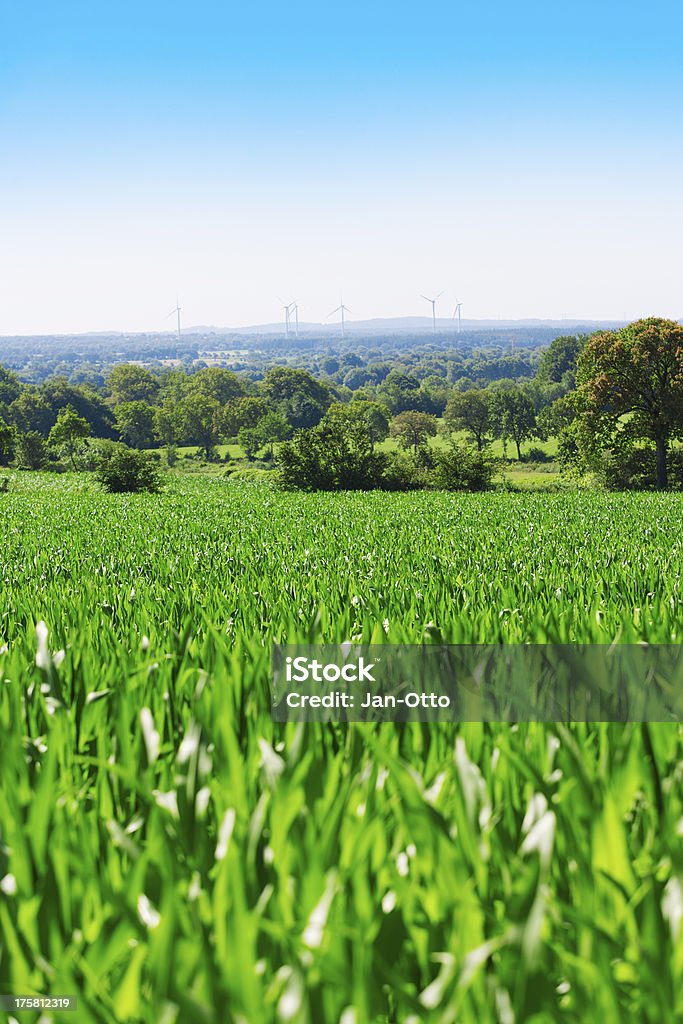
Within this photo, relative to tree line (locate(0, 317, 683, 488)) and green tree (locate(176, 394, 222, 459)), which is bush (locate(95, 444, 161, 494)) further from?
green tree (locate(176, 394, 222, 459))

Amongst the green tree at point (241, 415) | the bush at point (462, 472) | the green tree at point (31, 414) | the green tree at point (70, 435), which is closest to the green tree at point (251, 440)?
the green tree at point (241, 415)

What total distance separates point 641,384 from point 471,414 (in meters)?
71.8

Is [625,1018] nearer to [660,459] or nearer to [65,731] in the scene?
[65,731]

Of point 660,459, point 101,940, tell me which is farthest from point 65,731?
point 660,459

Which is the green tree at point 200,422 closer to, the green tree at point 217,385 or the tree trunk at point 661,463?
the green tree at point 217,385

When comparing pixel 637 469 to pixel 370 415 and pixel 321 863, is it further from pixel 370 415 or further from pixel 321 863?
pixel 370 415

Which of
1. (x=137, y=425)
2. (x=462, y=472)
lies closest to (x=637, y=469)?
(x=462, y=472)

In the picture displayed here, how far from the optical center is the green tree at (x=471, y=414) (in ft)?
363

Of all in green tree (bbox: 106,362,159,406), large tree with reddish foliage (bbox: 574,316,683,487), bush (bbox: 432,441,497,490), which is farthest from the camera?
green tree (bbox: 106,362,159,406)

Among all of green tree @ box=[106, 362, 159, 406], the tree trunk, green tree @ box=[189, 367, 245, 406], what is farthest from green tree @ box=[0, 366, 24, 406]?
the tree trunk

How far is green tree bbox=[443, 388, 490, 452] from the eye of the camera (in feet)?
363

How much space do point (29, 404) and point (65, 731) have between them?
134630mm

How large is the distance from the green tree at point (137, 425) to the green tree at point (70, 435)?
38246mm

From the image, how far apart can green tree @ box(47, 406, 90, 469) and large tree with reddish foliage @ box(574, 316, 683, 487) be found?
54048mm
